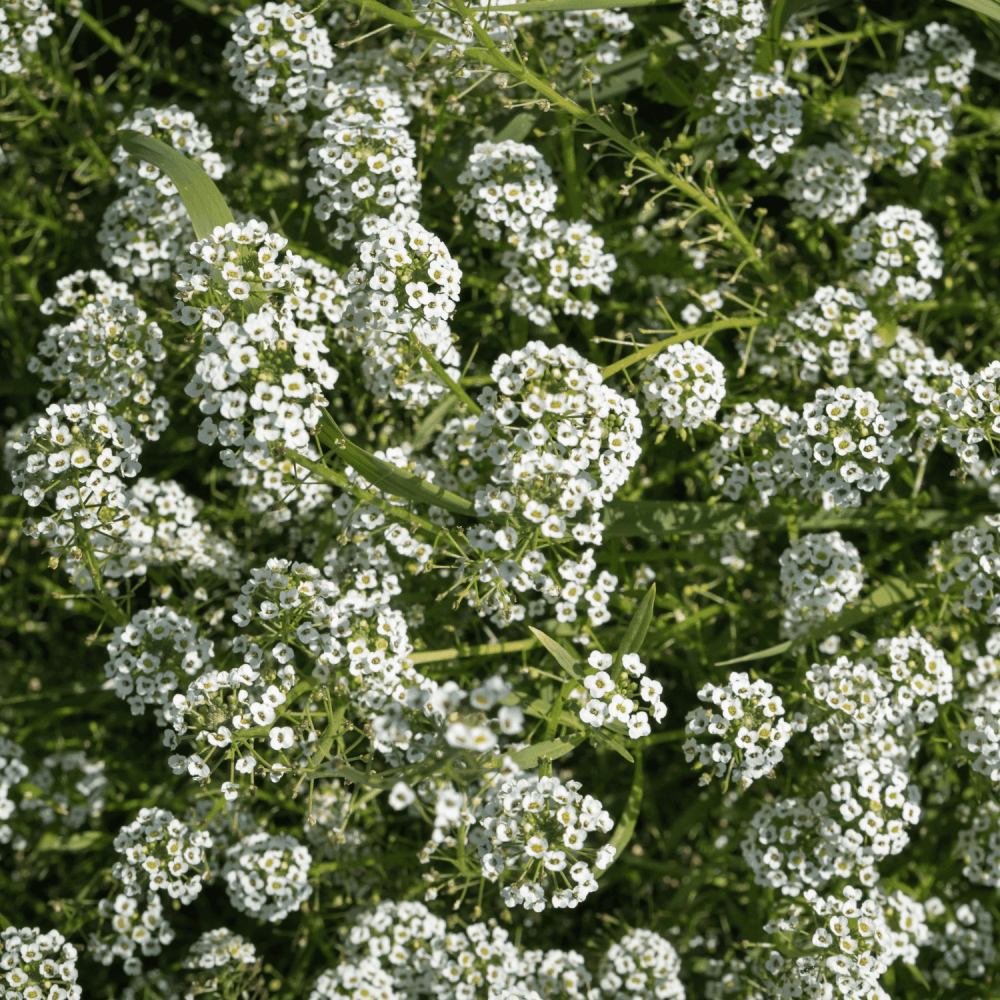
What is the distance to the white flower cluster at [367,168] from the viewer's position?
15.6 ft

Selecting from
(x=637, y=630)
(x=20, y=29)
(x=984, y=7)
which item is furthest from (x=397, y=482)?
(x=20, y=29)

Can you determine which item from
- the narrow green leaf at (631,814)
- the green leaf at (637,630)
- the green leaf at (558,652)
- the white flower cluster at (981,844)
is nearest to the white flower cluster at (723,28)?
the green leaf at (637,630)

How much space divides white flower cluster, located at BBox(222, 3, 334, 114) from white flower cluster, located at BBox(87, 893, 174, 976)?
4413 millimetres

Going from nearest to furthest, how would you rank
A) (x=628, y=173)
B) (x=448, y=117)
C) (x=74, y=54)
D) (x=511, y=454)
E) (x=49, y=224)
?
(x=511, y=454)
(x=628, y=173)
(x=448, y=117)
(x=49, y=224)
(x=74, y=54)

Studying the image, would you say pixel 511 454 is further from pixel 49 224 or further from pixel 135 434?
pixel 49 224

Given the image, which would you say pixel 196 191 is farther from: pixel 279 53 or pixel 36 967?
pixel 36 967

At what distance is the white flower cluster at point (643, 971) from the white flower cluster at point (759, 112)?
428cm

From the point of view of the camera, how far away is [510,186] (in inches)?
197

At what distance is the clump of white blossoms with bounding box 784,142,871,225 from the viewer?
18.3 feet

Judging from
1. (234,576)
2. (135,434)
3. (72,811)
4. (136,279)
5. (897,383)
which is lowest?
(72,811)

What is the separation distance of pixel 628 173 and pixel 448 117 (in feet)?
5.34

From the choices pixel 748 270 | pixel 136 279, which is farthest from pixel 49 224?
pixel 748 270

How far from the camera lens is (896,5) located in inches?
258

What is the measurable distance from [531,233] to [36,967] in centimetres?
472
